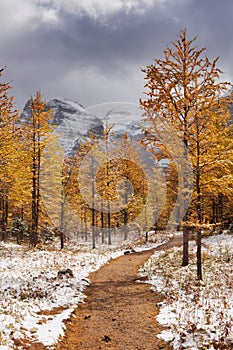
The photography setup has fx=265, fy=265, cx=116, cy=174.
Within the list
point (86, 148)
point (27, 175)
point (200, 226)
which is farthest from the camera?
point (86, 148)

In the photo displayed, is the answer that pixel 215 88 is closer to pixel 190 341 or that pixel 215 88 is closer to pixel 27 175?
pixel 190 341

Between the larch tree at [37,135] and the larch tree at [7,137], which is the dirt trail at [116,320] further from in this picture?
the larch tree at [37,135]

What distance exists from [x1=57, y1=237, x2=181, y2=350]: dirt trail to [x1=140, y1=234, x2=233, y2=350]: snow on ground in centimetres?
41

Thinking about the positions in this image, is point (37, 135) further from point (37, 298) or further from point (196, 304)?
point (196, 304)

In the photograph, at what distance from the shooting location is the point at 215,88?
12.3 m

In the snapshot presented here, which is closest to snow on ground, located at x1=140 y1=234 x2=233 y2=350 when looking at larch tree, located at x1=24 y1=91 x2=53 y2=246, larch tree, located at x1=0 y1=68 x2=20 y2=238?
larch tree, located at x1=0 y1=68 x2=20 y2=238

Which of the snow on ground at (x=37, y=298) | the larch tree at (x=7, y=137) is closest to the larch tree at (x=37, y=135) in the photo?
Answer: the larch tree at (x=7, y=137)

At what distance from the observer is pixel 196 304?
8.13 meters

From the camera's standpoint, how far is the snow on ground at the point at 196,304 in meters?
5.94

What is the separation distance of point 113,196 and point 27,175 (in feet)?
45.7

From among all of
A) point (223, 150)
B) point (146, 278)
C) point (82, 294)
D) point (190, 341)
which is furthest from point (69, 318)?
point (223, 150)

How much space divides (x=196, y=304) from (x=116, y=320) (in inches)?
98.3

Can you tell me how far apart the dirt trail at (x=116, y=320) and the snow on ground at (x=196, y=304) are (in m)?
0.41

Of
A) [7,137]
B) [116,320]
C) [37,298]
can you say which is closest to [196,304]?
[116,320]
